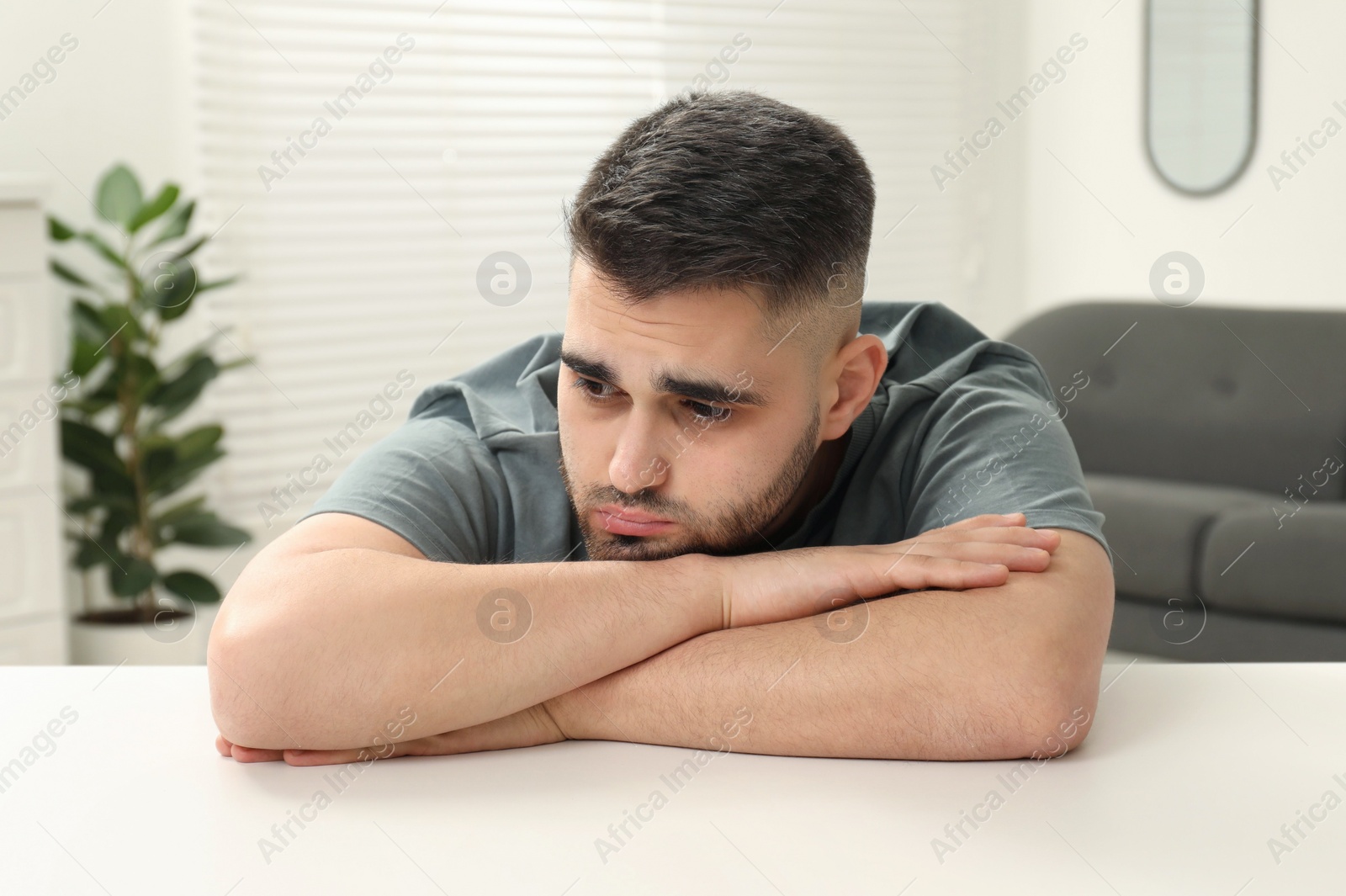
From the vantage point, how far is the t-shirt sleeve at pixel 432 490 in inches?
46.4

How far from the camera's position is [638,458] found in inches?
44.3

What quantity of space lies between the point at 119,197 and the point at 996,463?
2.54 meters

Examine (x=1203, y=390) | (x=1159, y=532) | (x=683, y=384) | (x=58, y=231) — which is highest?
(x=683, y=384)

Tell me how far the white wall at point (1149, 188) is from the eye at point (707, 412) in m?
2.80

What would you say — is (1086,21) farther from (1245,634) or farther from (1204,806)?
(1204,806)

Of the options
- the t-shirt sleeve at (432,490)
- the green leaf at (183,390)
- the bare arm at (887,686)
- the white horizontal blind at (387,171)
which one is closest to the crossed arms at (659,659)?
the bare arm at (887,686)

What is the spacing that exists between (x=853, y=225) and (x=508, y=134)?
102 inches

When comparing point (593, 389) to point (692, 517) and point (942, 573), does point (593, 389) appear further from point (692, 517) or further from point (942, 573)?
point (942, 573)

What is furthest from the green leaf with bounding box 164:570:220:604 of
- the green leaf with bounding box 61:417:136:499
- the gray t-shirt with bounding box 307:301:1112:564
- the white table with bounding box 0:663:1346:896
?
the white table with bounding box 0:663:1346:896

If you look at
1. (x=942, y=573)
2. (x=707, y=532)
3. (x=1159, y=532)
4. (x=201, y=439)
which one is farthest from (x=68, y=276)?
(x=1159, y=532)

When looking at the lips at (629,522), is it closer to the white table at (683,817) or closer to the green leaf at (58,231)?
the white table at (683,817)

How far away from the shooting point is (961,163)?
4508 mm

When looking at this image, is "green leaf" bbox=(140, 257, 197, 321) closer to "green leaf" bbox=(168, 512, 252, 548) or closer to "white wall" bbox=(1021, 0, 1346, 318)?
"green leaf" bbox=(168, 512, 252, 548)

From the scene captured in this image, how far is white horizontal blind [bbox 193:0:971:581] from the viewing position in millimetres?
3273
